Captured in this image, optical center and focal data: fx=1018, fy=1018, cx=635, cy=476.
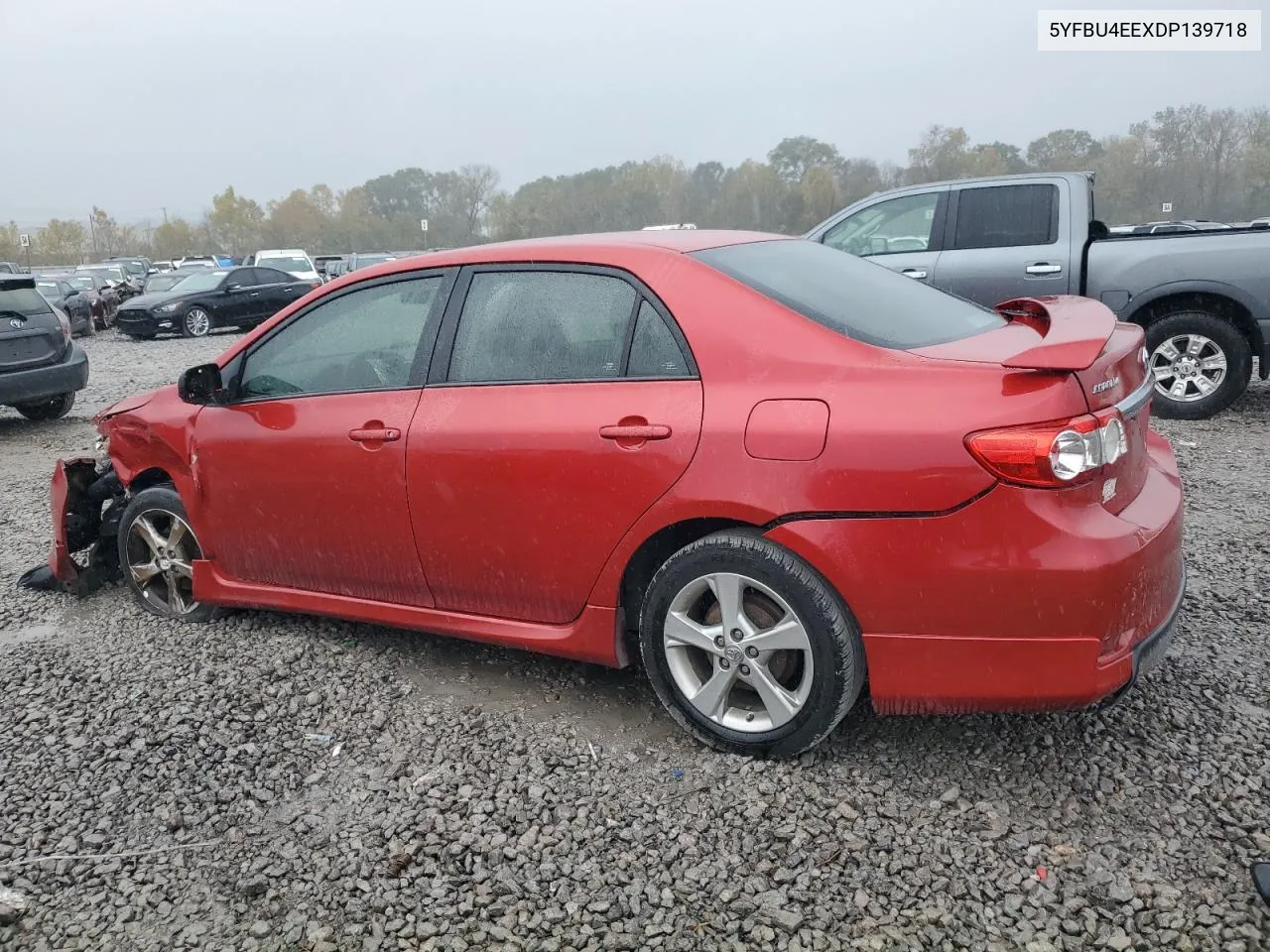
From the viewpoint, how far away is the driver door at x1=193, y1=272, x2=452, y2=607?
3557 millimetres

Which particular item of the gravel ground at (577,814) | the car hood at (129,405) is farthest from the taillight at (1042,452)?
the car hood at (129,405)

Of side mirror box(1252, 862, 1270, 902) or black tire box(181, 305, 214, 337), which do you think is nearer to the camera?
side mirror box(1252, 862, 1270, 902)

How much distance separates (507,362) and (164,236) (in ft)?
356

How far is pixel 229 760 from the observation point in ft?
10.7

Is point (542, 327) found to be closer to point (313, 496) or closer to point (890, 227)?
point (313, 496)

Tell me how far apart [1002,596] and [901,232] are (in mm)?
6413

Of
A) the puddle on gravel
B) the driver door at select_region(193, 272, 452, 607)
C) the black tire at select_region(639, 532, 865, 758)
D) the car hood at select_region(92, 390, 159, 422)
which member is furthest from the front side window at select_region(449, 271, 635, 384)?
the puddle on gravel

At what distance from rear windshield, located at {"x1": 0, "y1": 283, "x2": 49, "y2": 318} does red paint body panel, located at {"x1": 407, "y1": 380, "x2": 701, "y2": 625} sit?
25.5 feet

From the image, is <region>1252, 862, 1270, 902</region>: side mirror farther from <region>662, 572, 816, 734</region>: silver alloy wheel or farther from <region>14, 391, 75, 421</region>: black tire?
<region>14, 391, 75, 421</region>: black tire

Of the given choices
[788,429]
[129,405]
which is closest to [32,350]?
[129,405]

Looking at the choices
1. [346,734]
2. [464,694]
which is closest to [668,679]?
[464,694]

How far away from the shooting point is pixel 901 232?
27.6ft

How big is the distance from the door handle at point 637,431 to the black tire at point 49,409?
9244 mm

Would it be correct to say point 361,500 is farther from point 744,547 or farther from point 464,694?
point 744,547
